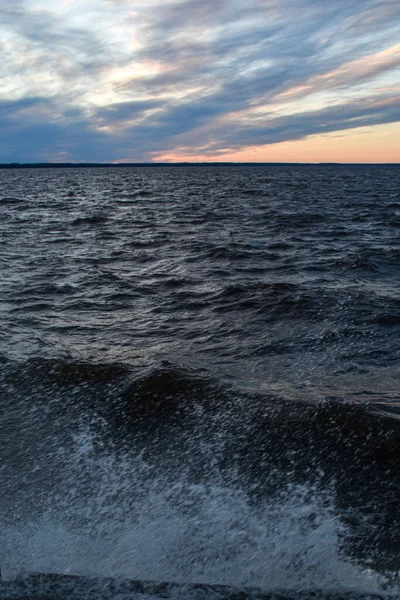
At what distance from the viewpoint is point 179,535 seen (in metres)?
3.84

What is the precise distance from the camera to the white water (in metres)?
3.44

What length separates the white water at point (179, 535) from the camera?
344 cm

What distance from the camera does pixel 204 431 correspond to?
5391mm

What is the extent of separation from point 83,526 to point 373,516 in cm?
242

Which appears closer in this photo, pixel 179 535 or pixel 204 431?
pixel 179 535

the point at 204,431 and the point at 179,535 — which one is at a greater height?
the point at 204,431

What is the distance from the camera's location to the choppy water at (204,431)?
3.66m

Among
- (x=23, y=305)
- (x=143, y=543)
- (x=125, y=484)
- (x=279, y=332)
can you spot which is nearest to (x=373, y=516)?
(x=143, y=543)

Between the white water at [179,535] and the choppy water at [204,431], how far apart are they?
Result: 0.6 inches

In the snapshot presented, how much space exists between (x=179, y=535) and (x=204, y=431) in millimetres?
1618

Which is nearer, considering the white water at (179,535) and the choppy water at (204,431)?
the white water at (179,535)

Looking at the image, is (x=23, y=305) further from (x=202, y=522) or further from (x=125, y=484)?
(x=202, y=522)

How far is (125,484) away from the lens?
14.8 ft

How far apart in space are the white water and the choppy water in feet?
0.05
